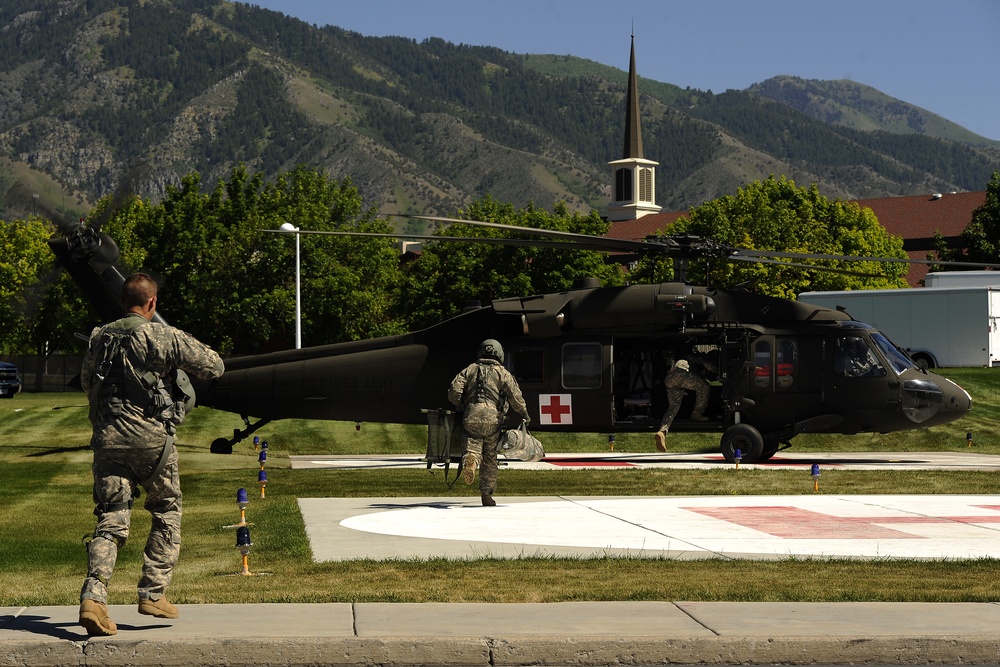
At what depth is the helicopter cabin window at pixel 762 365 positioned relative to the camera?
2608 cm

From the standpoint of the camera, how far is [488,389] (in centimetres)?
1745

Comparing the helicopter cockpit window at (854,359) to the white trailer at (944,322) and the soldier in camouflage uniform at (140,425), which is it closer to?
the soldier in camouflage uniform at (140,425)

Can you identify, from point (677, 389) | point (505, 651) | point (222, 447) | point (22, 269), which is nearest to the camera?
point (505, 651)

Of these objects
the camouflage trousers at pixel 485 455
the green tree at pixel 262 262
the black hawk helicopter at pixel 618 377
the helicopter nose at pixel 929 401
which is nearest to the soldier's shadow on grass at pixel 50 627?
the camouflage trousers at pixel 485 455

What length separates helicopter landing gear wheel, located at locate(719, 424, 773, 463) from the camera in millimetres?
25969

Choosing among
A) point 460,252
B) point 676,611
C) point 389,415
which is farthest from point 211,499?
point 460,252

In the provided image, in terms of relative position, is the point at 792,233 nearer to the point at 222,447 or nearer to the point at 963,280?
the point at 963,280

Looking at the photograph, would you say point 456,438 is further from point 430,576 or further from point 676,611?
point 676,611

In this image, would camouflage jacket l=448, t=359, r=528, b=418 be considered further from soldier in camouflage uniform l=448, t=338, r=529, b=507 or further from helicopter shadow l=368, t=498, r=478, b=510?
helicopter shadow l=368, t=498, r=478, b=510

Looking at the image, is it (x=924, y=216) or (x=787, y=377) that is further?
(x=924, y=216)

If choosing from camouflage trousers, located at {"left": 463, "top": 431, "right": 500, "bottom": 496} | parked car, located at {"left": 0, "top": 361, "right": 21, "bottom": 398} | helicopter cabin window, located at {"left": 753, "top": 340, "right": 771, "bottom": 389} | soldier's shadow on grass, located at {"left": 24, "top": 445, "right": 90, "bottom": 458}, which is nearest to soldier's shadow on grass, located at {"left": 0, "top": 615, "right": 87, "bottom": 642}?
camouflage trousers, located at {"left": 463, "top": 431, "right": 500, "bottom": 496}

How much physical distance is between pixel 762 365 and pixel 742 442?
5.34 ft

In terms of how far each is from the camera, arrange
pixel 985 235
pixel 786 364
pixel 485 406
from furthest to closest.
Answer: pixel 985 235 → pixel 786 364 → pixel 485 406

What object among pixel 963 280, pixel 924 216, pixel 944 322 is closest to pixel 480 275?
pixel 963 280
